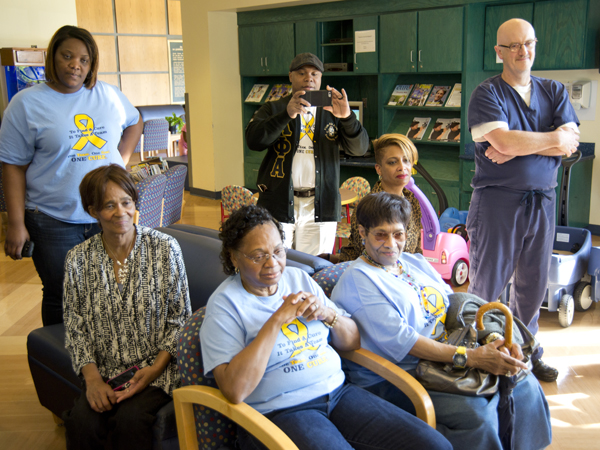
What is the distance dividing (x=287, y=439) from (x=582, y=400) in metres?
1.86

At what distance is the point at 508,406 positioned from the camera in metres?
1.84

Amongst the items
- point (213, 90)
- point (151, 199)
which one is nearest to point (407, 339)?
point (151, 199)

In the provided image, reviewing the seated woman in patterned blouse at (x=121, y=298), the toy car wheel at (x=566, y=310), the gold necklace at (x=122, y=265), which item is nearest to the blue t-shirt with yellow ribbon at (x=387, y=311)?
the seated woman in patterned blouse at (x=121, y=298)

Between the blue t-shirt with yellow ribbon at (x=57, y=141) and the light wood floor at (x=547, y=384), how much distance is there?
3.30ft

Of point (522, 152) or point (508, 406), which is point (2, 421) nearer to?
point (508, 406)

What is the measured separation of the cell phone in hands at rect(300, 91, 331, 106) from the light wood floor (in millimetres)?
1828

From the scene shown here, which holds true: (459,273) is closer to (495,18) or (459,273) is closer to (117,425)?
(495,18)

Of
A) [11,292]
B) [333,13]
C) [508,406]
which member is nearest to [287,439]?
[508,406]

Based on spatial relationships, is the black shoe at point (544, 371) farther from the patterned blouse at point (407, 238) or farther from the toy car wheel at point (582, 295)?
the patterned blouse at point (407, 238)

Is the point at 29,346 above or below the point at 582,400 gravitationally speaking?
above

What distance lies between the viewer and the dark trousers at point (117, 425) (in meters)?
1.89

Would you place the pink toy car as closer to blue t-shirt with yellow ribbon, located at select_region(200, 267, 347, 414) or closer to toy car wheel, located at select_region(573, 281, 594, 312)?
toy car wheel, located at select_region(573, 281, 594, 312)

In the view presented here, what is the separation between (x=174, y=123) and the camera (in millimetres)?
9594

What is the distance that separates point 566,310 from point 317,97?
205 cm
